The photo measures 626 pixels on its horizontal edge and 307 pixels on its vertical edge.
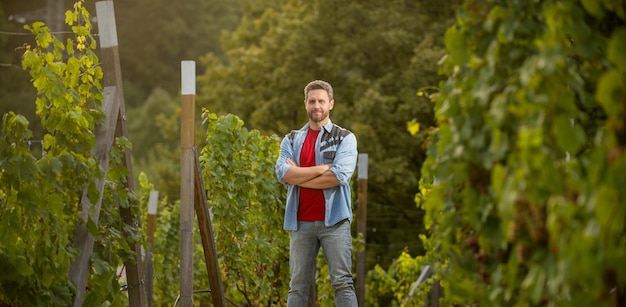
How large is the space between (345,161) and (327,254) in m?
0.52

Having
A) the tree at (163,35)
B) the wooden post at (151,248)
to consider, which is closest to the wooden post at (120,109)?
the wooden post at (151,248)

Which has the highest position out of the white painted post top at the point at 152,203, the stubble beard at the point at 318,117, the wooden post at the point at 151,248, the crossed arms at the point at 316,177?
the stubble beard at the point at 318,117

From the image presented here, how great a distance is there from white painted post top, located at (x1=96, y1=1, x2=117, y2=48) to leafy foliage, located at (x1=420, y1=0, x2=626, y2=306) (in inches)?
85.9

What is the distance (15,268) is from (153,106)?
3186cm

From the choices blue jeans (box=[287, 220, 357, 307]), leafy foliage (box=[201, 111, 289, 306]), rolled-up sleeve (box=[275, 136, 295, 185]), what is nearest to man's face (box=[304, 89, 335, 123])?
rolled-up sleeve (box=[275, 136, 295, 185])

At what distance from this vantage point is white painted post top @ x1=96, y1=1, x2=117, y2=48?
4977 millimetres

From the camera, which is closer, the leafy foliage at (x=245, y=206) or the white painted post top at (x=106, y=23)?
the white painted post top at (x=106, y=23)

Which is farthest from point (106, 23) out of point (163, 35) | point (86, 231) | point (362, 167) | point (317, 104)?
point (163, 35)

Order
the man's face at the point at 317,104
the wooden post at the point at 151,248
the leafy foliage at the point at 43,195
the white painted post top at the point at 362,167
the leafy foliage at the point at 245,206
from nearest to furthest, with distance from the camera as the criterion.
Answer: the leafy foliage at the point at 43,195, the man's face at the point at 317,104, the leafy foliage at the point at 245,206, the white painted post top at the point at 362,167, the wooden post at the point at 151,248

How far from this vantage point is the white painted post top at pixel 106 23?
16.3 ft

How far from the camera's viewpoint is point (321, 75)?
1936 centimetres

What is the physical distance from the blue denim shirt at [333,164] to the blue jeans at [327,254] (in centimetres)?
6

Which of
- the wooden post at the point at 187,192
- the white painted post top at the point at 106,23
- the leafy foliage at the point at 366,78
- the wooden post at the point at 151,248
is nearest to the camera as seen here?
the white painted post top at the point at 106,23

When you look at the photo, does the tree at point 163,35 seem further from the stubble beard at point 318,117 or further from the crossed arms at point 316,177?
the crossed arms at point 316,177
